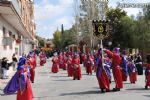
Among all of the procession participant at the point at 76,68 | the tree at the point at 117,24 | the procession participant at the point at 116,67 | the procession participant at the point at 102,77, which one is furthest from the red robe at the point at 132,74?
the tree at the point at 117,24

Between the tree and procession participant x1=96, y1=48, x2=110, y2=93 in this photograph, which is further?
the tree

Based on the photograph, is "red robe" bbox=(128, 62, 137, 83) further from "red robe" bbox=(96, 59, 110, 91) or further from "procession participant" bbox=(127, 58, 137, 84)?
"red robe" bbox=(96, 59, 110, 91)

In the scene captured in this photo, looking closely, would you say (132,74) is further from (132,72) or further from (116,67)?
(116,67)

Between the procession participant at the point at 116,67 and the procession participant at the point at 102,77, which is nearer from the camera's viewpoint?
the procession participant at the point at 102,77

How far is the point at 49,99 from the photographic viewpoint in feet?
57.4

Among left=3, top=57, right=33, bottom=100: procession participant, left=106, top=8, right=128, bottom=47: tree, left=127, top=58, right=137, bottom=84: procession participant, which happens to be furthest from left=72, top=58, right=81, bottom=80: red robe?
left=106, top=8, right=128, bottom=47: tree

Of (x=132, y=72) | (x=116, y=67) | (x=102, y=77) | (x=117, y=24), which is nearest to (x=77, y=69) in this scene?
(x=132, y=72)

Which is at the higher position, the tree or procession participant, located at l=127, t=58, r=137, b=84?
the tree

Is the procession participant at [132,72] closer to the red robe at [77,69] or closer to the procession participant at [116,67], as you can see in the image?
the red robe at [77,69]

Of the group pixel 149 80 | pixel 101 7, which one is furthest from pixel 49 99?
pixel 101 7

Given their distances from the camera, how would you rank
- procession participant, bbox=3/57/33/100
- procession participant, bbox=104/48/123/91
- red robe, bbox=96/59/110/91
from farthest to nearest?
procession participant, bbox=104/48/123/91 → red robe, bbox=96/59/110/91 → procession participant, bbox=3/57/33/100

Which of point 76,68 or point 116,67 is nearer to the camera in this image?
point 116,67

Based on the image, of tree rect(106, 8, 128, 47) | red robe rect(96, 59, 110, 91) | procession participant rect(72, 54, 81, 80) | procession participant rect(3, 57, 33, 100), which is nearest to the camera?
procession participant rect(3, 57, 33, 100)

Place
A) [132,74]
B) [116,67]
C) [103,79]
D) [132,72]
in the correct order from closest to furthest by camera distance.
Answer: [103,79] < [116,67] < [132,74] < [132,72]
